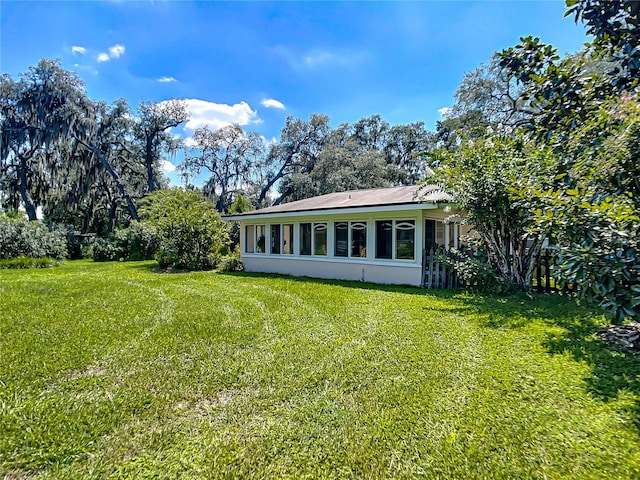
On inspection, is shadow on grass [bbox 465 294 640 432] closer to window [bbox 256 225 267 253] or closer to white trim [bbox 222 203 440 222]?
white trim [bbox 222 203 440 222]

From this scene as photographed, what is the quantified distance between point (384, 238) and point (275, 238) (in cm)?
493

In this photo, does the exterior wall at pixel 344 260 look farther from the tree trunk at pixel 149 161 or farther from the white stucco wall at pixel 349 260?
the tree trunk at pixel 149 161

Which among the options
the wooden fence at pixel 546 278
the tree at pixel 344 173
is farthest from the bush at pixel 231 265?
the tree at pixel 344 173

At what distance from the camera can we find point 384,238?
979 centimetres

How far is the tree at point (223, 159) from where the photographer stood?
31.8 m

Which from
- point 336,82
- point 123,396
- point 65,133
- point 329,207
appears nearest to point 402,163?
point 336,82

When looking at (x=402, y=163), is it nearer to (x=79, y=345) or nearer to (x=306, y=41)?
(x=306, y=41)

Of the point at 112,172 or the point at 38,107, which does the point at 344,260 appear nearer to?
the point at 112,172

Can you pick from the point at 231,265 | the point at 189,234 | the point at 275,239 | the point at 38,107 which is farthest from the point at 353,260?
the point at 38,107

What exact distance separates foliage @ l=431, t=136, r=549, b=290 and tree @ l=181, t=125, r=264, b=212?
2709 cm

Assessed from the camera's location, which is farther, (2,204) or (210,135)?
(210,135)

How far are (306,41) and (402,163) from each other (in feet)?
81.0

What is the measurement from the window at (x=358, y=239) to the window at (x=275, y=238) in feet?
11.8

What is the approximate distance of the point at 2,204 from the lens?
24609 mm
